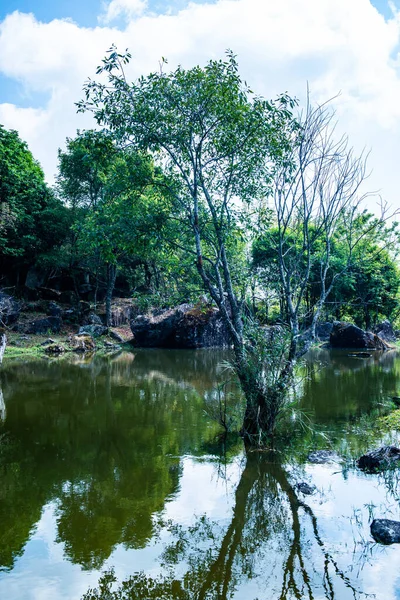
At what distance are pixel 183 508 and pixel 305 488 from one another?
1.65 meters

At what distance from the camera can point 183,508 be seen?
563cm

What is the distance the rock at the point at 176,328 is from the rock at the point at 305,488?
876 inches

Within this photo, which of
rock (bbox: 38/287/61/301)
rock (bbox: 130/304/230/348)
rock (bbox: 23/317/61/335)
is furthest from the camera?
rock (bbox: 38/287/61/301)

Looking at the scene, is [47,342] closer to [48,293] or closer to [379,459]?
[48,293]

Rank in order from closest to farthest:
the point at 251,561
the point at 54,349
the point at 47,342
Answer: the point at 251,561
the point at 54,349
the point at 47,342

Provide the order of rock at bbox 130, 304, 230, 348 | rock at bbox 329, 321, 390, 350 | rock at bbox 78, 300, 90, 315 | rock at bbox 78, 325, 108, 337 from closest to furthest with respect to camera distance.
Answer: rock at bbox 78, 325, 108, 337 → rock at bbox 130, 304, 230, 348 → rock at bbox 329, 321, 390, 350 → rock at bbox 78, 300, 90, 315

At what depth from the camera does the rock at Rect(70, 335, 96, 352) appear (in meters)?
24.7

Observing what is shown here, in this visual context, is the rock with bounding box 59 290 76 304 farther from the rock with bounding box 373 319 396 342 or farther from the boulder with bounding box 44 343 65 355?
the rock with bounding box 373 319 396 342

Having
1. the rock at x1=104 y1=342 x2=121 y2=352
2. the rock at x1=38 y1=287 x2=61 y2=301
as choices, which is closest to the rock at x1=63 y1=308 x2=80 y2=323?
the rock at x1=38 y1=287 x2=61 y2=301

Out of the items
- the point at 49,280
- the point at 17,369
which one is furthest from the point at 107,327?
the point at 17,369

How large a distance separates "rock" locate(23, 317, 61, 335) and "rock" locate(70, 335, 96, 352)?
3423 mm

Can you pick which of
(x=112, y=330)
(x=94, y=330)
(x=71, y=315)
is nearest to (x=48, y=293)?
(x=71, y=315)

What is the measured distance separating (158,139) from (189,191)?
1273 mm

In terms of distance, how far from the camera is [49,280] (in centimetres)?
3562
